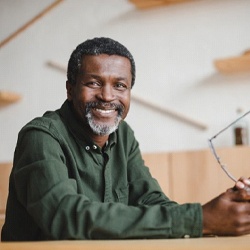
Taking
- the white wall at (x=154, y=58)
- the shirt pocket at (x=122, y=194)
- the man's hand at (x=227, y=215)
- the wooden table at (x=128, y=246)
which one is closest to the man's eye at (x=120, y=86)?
the shirt pocket at (x=122, y=194)

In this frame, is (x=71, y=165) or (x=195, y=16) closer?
(x=71, y=165)

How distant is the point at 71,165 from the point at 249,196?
1.81 ft

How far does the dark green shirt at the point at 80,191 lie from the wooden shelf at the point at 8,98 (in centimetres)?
179

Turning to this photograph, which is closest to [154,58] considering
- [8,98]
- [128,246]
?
[8,98]

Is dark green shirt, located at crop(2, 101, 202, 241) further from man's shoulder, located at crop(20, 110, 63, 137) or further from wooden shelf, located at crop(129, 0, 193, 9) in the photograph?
wooden shelf, located at crop(129, 0, 193, 9)

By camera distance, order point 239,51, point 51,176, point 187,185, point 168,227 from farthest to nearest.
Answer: point 239,51
point 187,185
point 51,176
point 168,227

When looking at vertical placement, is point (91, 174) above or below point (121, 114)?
below

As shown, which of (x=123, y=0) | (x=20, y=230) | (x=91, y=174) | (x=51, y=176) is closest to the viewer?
(x=51, y=176)

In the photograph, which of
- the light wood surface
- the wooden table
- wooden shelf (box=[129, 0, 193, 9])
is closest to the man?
the wooden table

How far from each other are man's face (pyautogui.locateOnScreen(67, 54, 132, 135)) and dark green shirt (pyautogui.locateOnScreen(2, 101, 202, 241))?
50 millimetres

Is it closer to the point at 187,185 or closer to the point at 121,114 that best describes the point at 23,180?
the point at 121,114

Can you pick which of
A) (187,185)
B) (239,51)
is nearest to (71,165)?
(187,185)

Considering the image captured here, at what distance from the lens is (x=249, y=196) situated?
1.15 meters

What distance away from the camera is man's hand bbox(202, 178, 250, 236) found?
110 centimetres
